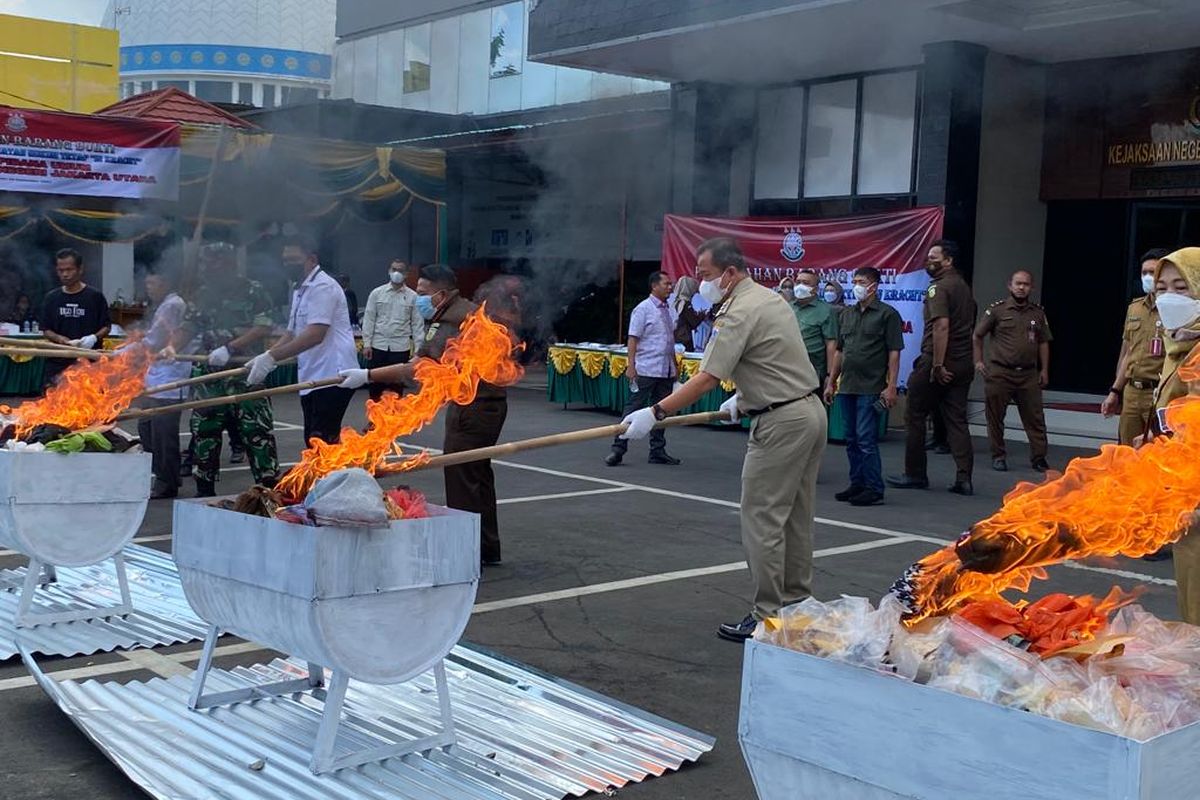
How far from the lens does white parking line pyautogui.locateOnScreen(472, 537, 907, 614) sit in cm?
623

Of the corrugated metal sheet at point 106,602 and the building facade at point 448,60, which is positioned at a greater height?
the building facade at point 448,60

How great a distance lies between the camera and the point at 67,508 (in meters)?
5.48

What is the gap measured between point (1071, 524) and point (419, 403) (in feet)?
9.04

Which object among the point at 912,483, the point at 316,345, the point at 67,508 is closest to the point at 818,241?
the point at 912,483

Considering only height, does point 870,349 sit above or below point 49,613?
above

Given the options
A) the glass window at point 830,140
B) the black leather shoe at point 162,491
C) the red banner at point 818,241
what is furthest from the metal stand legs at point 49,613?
the glass window at point 830,140

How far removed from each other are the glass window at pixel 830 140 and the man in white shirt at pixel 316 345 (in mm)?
9250

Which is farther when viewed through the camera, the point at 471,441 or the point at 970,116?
the point at 970,116

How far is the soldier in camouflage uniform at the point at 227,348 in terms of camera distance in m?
8.72

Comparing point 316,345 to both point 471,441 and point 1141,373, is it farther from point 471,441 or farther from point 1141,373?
point 1141,373

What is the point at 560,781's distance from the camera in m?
3.94

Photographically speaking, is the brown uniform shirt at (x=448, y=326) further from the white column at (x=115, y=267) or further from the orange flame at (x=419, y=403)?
the white column at (x=115, y=267)

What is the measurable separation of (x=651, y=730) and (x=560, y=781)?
1.67 ft

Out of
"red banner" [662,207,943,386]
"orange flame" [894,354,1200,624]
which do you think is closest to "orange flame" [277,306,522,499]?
"orange flame" [894,354,1200,624]
